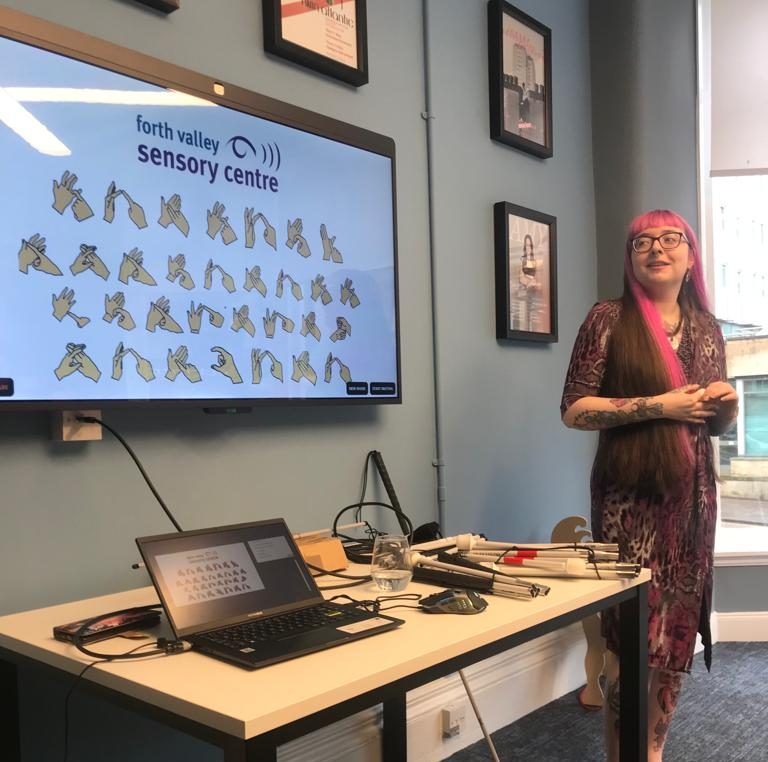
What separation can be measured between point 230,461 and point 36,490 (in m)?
0.42

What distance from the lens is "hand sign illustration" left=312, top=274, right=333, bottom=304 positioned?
180cm

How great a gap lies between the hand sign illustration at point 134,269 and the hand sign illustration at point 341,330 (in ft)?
1.64

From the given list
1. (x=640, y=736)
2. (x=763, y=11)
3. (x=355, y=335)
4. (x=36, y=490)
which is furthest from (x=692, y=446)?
(x=763, y=11)

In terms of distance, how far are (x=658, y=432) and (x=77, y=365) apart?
132 cm

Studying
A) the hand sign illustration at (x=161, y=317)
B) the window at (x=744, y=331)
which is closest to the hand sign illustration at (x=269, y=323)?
the hand sign illustration at (x=161, y=317)

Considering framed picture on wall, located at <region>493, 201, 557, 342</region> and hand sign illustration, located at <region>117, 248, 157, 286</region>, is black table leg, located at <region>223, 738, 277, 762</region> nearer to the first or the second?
hand sign illustration, located at <region>117, 248, 157, 286</region>

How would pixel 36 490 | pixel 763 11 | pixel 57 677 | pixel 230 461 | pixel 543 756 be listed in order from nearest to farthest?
pixel 57 677 < pixel 36 490 < pixel 230 461 < pixel 543 756 < pixel 763 11

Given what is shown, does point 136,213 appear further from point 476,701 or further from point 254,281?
point 476,701

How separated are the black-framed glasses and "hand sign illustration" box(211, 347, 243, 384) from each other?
43.3 inches

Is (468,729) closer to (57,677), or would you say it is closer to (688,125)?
(57,677)

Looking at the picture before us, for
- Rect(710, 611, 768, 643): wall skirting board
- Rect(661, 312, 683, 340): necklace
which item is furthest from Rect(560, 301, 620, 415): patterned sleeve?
Rect(710, 611, 768, 643): wall skirting board

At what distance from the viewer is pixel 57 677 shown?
104cm

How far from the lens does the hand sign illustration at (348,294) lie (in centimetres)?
187

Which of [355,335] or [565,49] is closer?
[355,335]
